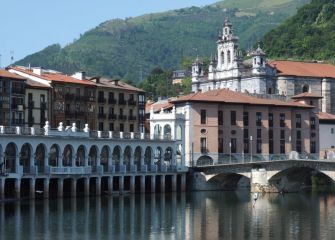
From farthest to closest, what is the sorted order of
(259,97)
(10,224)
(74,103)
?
(259,97)
(74,103)
(10,224)

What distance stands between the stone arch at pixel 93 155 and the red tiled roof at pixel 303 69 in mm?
65556

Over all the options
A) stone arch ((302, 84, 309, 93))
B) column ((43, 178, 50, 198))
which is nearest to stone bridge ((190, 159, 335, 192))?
column ((43, 178, 50, 198))

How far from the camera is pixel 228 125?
14812cm

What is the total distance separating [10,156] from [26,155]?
3.79 meters

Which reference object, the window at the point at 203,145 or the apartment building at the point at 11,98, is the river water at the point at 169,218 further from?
the window at the point at 203,145

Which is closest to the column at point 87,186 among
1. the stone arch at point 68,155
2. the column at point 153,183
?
the stone arch at point 68,155

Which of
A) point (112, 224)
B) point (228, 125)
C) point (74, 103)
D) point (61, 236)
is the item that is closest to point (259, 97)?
point (228, 125)

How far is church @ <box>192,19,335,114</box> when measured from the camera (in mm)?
181375

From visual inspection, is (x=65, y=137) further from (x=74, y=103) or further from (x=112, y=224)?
(x=112, y=224)

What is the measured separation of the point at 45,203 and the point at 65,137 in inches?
A: 588

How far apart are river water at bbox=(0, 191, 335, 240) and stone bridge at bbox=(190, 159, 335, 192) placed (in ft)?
18.8

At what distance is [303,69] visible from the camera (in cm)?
18975

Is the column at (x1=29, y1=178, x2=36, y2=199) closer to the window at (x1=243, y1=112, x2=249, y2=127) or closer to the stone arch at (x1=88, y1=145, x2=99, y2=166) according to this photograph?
the stone arch at (x1=88, y1=145, x2=99, y2=166)

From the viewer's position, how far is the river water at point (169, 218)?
81062mm
